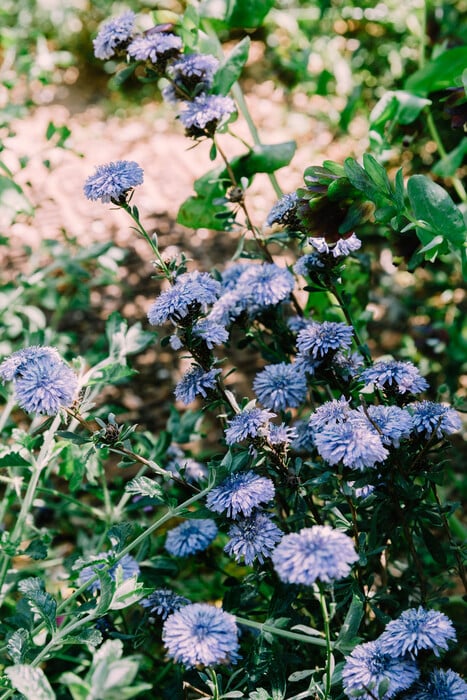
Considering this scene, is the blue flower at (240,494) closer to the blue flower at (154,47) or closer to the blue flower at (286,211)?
the blue flower at (286,211)

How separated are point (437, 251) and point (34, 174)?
9.17ft

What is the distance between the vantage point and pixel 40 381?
2.75ft

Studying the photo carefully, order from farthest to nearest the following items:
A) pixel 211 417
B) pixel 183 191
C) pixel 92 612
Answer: pixel 183 191 → pixel 211 417 → pixel 92 612

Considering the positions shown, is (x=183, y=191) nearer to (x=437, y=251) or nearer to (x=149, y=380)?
(x=149, y=380)

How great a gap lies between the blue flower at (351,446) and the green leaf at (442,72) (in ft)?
2.80

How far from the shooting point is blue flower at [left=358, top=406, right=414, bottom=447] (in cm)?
84

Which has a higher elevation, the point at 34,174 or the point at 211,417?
the point at 34,174

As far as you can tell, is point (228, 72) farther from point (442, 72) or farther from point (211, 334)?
point (211, 334)

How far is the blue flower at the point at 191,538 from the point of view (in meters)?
1.07

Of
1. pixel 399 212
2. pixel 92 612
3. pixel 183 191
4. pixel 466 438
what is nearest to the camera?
pixel 92 612

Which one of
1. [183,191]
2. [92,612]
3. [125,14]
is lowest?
[183,191]

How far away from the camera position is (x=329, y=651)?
29.9 inches

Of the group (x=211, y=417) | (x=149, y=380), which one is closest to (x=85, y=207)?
(x=149, y=380)

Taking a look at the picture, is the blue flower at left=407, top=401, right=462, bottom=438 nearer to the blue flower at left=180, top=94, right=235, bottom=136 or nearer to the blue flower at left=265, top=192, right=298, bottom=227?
the blue flower at left=265, top=192, right=298, bottom=227
